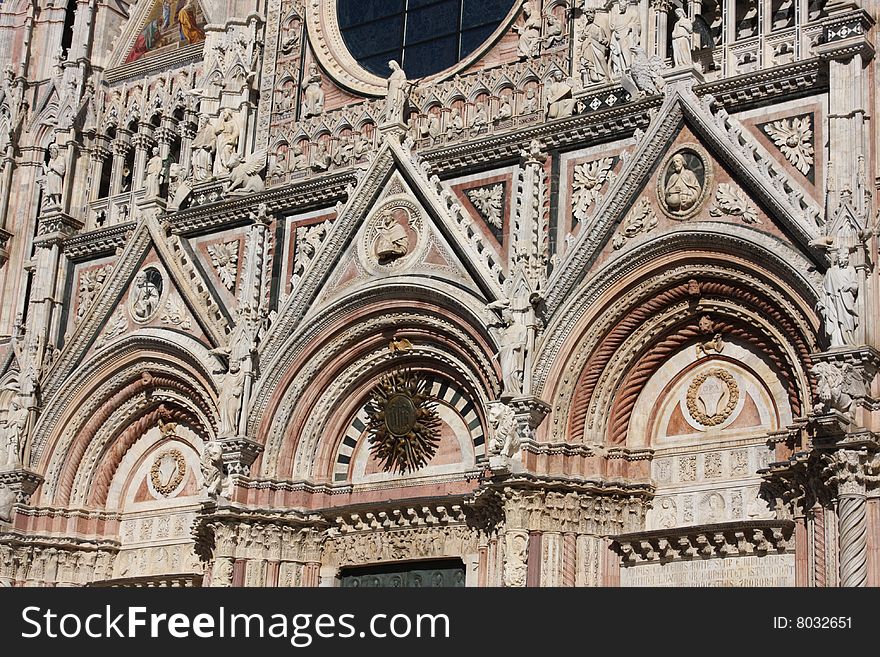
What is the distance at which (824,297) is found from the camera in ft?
57.9

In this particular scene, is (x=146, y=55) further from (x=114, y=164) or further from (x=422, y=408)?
(x=422, y=408)

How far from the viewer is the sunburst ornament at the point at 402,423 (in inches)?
849

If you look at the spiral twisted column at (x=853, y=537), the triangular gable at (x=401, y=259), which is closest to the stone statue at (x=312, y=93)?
the triangular gable at (x=401, y=259)

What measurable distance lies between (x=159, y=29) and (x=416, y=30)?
550 centimetres

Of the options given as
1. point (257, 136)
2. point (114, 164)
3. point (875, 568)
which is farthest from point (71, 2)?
point (875, 568)

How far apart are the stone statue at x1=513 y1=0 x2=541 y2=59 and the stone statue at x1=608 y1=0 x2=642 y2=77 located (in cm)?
148

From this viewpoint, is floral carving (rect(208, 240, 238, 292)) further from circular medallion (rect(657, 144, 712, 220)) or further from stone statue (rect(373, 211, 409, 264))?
circular medallion (rect(657, 144, 712, 220))

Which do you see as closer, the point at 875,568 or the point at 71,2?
the point at 875,568

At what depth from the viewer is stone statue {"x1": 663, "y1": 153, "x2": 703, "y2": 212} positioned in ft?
63.5

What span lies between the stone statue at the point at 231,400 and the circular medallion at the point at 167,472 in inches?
75.0

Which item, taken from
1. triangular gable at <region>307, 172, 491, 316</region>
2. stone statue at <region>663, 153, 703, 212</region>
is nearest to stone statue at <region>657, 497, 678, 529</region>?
stone statue at <region>663, 153, 703, 212</region>

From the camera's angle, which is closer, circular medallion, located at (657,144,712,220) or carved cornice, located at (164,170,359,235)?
circular medallion, located at (657,144,712,220)

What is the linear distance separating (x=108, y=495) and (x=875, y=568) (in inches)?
485

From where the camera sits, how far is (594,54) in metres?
21.2
